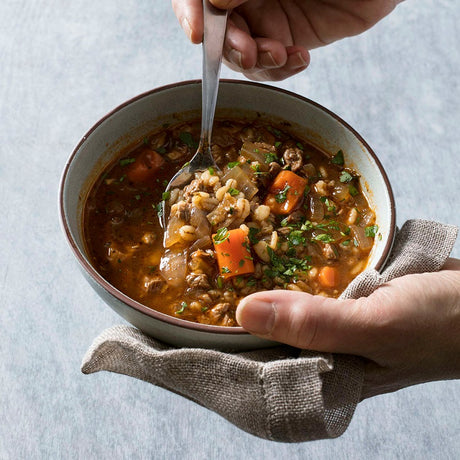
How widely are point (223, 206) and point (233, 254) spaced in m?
0.25

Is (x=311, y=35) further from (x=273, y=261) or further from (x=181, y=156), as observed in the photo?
(x=273, y=261)

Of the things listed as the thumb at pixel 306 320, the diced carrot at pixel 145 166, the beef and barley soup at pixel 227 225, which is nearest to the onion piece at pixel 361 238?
the beef and barley soup at pixel 227 225

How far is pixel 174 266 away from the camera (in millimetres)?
3078

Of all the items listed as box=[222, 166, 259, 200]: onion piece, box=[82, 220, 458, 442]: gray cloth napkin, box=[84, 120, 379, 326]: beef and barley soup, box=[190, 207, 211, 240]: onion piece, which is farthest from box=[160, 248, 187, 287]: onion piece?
box=[222, 166, 259, 200]: onion piece

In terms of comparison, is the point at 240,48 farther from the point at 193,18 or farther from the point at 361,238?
the point at 361,238

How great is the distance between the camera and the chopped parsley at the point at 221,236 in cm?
302

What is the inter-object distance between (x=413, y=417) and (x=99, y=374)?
1.78 m

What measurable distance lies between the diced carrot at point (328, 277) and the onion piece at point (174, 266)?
648mm

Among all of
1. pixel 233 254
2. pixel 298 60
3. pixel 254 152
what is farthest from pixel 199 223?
pixel 298 60

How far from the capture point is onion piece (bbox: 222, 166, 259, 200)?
3236 mm

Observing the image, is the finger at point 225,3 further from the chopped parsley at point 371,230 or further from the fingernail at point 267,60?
the chopped parsley at point 371,230

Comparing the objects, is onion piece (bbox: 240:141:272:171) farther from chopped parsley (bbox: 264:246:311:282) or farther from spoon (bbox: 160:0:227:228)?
chopped parsley (bbox: 264:246:311:282)

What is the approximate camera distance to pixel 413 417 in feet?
12.1

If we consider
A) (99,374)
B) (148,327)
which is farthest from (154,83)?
(148,327)
